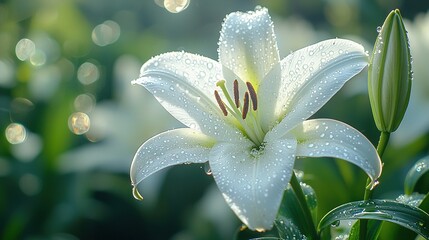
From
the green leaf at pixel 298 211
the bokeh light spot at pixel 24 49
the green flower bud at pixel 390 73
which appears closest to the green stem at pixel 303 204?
the green leaf at pixel 298 211

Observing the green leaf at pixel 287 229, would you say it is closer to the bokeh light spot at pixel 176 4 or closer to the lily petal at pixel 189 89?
the lily petal at pixel 189 89

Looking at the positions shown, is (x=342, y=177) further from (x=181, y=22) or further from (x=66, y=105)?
(x=181, y=22)

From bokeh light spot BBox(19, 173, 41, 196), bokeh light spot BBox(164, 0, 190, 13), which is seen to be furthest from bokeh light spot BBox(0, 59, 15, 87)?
bokeh light spot BBox(164, 0, 190, 13)

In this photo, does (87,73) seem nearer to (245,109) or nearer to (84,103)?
(84,103)

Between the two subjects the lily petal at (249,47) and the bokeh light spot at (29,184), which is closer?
the lily petal at (249,47)

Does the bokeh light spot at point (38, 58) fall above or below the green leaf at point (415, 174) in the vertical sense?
above
